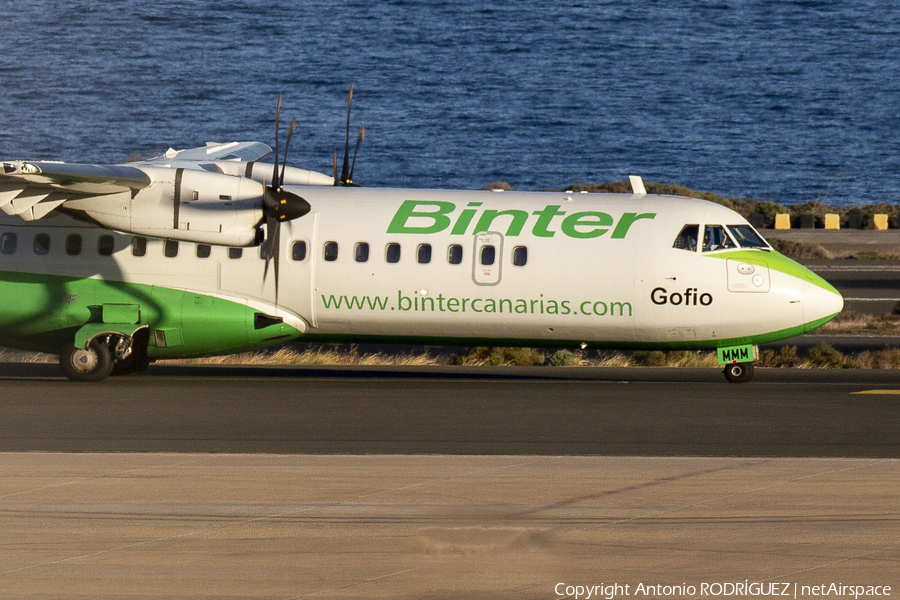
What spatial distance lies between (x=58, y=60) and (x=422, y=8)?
157ft

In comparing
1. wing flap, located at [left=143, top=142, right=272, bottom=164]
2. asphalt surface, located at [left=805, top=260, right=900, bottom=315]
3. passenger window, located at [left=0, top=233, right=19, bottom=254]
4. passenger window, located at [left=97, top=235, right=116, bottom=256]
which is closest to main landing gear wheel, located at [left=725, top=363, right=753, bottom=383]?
wing flap, located at [left=143, top=142, right=272, bottom=164]

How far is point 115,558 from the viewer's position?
30.5ft

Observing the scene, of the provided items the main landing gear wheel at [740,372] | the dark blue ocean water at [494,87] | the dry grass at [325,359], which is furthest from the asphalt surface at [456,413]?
the dark blue ocean water at [494,87]

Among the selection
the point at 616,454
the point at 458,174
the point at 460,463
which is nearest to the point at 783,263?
the point at 616,454

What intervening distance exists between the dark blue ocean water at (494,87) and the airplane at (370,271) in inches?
3392

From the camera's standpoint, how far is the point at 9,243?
21750mm

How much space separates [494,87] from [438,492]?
13138 centimetres

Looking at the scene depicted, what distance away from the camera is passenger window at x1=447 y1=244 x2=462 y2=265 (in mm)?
20875

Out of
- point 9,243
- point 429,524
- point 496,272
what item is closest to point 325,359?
point 496,272

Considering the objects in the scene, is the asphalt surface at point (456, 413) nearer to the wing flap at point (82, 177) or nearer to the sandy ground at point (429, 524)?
the sandy ground at point (429, 524)

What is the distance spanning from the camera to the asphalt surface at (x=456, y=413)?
1474 centimetres

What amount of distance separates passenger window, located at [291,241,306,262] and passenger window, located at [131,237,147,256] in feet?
9.11

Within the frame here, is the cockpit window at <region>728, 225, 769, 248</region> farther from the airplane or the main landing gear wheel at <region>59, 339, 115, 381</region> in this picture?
the main landing gear wheel at <region>59, 339, 115, 381</region>

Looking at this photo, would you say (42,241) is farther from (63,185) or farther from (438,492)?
(438,492)
